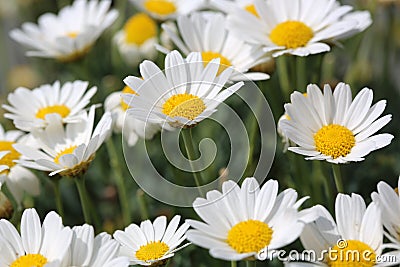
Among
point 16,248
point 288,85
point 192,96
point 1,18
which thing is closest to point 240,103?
point 288,85

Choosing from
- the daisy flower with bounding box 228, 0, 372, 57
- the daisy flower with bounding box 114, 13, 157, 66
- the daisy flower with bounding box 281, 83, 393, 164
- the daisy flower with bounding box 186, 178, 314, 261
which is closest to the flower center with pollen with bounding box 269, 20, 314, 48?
the daisy flower with bounding box 228, 0, 372, 57

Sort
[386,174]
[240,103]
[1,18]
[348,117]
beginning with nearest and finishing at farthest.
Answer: [348,117] < [386,174] < [240,103] < [1,18]

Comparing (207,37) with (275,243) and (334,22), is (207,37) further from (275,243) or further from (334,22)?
(275,243)

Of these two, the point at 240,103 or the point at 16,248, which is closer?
the point at 16,248

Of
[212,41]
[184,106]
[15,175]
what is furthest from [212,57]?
[15,175]

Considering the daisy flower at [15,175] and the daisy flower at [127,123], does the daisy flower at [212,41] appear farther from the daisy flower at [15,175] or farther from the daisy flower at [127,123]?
the daisy flower at [15,175]

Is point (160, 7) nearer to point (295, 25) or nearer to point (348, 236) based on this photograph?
point (295, 25)

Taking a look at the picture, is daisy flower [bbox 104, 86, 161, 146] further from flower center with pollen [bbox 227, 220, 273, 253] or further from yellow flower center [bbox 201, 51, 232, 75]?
flower center with pollen [bbox 227, 220, 273, 253]
